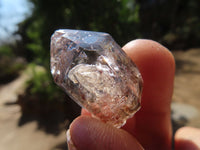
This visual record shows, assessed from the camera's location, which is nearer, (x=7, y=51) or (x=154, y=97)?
(x=154, y=97)

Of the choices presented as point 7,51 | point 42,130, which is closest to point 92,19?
point 42,130

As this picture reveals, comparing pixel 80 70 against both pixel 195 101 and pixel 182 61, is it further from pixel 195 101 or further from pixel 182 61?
pixel 182 61

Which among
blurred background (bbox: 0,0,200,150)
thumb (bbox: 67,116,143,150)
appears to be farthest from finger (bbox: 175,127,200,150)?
blurred background (bbox: 0,0,200,150)

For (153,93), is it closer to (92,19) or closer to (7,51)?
(92,19)

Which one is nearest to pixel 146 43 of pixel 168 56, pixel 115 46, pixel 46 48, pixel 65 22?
pixel 168 56

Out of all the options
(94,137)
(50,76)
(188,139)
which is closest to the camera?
(94,137)

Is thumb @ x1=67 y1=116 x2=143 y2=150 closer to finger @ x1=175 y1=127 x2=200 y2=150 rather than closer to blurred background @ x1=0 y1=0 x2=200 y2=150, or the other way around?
finger @ x1=175 y1=127 x2=200 y2=150
